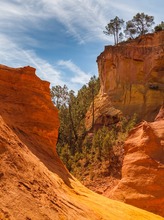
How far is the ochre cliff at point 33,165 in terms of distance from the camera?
7285 mm

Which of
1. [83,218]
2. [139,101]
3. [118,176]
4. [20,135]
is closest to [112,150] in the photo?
[118,176]

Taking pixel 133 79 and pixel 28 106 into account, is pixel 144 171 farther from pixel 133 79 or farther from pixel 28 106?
pixel 133 79

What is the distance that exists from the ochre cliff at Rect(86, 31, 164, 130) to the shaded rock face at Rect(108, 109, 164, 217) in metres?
18.8

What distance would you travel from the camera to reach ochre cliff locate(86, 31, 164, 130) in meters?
40.4

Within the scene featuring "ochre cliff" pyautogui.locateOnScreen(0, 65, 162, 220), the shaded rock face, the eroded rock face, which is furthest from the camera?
the shaded rock face

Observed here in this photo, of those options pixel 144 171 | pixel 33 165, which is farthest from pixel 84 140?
pixel 33 165

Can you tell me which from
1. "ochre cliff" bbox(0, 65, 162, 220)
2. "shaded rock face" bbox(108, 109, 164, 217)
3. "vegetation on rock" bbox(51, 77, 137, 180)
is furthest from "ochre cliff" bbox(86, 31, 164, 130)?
"ochre cliff" bbox(0, 65, 162, 220)

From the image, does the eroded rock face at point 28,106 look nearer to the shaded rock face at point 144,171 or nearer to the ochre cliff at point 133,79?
the shaded rock face at point 144,171

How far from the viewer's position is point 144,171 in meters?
18.1

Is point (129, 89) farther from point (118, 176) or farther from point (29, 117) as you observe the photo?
point (29, 117)

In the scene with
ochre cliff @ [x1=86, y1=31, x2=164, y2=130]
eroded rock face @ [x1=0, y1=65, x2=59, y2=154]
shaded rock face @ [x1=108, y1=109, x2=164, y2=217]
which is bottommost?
shaded rock face @ [x1=108, y1=109, x2=164, y2=217]

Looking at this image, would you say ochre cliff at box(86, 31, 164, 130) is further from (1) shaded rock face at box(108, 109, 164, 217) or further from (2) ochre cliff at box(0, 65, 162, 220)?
(2) ochre cliff at box(0, 65, 162, 220)

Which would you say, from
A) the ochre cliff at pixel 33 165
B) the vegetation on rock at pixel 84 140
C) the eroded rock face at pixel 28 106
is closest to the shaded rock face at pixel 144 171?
the ochre cliff at pixel 33 165

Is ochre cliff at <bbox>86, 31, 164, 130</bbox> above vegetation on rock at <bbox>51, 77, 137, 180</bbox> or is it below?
above
